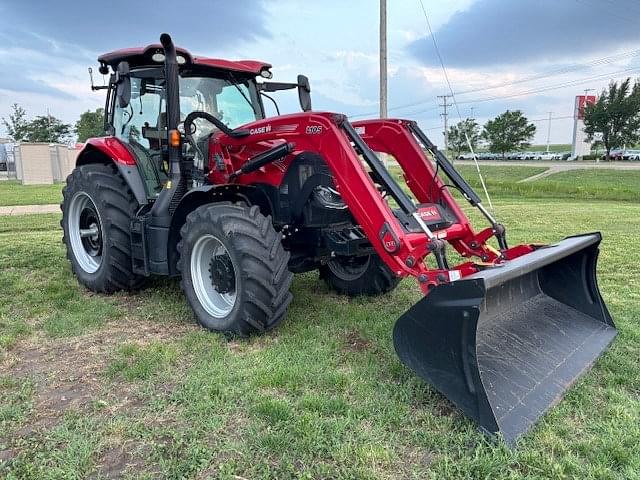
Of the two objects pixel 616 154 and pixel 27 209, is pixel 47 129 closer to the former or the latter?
pixel 27 209

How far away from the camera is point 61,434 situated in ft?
9.14

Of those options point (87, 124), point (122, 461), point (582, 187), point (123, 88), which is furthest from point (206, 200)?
point (87, 124)

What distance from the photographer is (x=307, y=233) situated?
4.67 m

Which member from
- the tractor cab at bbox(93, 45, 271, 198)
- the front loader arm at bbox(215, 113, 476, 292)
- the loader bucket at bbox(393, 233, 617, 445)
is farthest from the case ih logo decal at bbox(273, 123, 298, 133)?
the loader bucket at bbox(393, 233, 617, 445)

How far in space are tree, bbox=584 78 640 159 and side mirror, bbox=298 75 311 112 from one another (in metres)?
53.9

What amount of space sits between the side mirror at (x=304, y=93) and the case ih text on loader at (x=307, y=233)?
0.02 meters

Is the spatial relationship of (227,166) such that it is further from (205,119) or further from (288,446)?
(288,446)

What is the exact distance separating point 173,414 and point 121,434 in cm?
30

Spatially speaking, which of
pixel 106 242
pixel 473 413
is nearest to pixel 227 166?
pixel 106 242

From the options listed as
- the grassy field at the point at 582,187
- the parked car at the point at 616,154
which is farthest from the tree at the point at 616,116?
the grassy field at the point at 582,187

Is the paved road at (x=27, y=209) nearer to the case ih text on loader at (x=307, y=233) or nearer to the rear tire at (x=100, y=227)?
the rear tire at (x=100, y=227)

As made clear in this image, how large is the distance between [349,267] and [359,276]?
179mm

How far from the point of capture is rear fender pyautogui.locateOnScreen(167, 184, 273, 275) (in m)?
4.32

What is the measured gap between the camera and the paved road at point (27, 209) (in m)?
13.4
